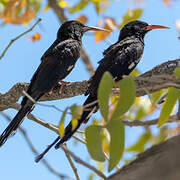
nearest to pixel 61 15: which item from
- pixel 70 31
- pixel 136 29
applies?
pixel 70 31

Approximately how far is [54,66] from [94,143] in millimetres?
2135

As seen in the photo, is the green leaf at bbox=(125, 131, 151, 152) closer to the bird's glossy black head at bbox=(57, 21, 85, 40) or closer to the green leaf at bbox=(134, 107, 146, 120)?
the green leaf at bbox=(134, 107, 146, 120)

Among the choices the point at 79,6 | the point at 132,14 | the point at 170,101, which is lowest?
the point at 170,101

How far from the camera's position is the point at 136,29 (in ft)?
13.8

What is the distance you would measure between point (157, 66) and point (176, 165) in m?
2.07

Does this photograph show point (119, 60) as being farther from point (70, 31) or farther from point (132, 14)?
point (70, 31)

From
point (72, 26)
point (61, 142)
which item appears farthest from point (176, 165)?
point (72, 26)

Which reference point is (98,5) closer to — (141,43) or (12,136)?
(141,43)

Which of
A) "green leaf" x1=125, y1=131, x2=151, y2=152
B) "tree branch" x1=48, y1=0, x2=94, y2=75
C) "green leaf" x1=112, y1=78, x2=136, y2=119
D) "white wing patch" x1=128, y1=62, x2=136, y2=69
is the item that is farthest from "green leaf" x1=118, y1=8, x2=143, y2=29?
"green leaf" x1=112, y1=78, x2=136, y2=119

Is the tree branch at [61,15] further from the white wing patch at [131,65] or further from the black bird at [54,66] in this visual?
the white wing patch at [131,65]

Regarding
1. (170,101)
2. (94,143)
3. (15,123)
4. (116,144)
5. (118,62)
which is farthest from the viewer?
(118,62)

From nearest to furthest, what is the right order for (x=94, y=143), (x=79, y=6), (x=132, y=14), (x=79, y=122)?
(x=94, y=143), (x=79, y=122), (x=132, y=14), (x=79, y=6)

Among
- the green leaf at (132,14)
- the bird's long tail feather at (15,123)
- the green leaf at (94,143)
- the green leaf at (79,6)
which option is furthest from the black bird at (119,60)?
the green leaf at (94,143)

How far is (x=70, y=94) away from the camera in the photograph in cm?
332
